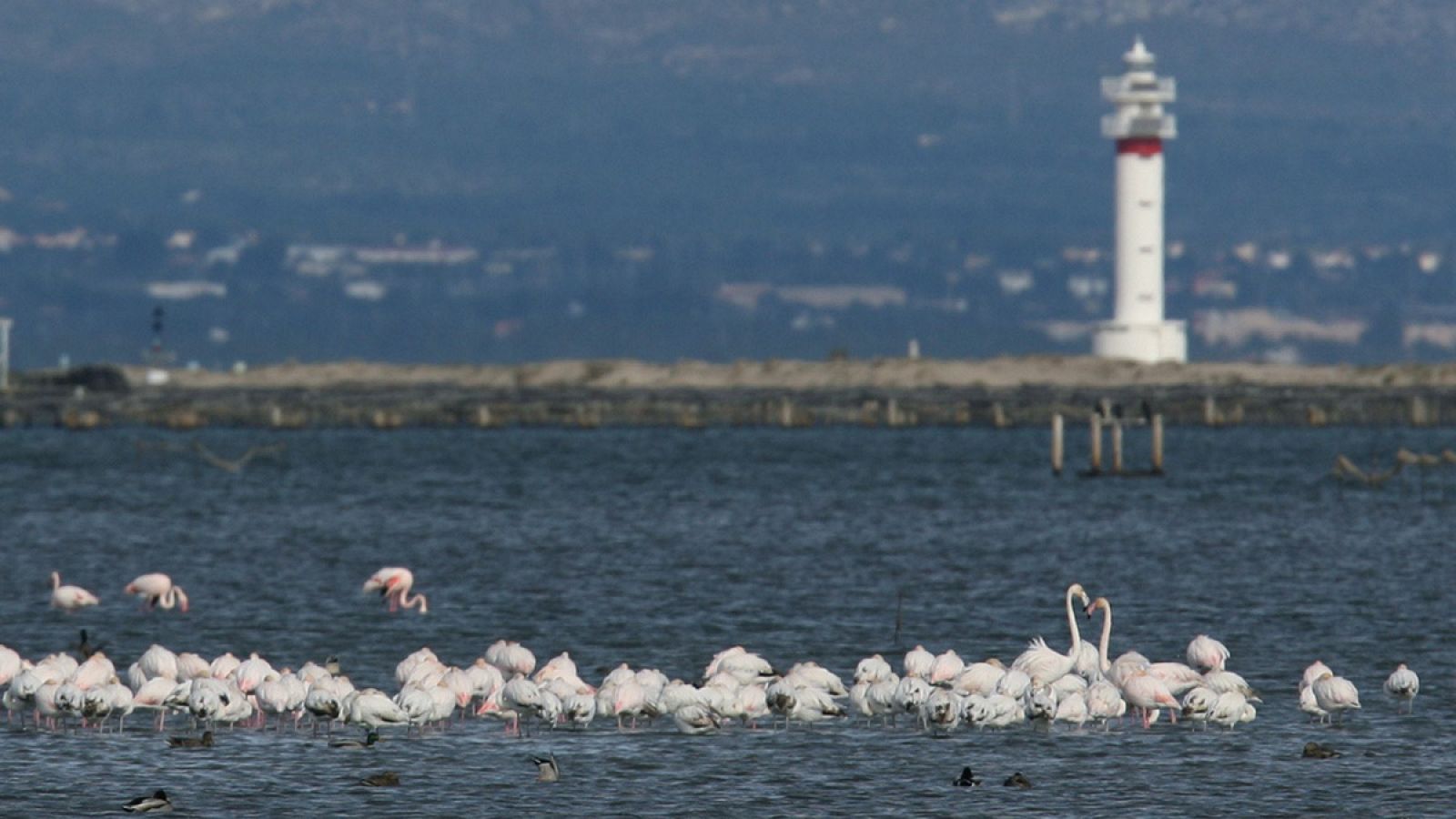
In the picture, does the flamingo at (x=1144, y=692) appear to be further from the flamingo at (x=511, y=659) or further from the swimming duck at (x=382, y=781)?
the swimming duck at (x=382, y=781)

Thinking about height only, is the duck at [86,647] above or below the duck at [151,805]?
above

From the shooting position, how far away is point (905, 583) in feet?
150

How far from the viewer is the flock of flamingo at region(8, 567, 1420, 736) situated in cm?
2636

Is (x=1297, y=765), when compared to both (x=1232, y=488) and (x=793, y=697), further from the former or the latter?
(x=1232, y=488)

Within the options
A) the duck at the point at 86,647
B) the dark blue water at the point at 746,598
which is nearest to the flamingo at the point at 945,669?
the dark blue water at the point at 746,598

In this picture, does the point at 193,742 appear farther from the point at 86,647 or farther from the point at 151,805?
the point at 86,647

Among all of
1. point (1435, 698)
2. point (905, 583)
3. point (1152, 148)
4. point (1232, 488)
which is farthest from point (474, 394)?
point (1435, 698)

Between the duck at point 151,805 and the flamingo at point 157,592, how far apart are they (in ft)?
55.8

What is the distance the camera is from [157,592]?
39969 millimetres

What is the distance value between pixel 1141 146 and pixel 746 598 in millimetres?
86779

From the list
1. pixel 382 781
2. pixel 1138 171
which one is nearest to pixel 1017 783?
pixel 382 781

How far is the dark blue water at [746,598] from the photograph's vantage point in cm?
2419

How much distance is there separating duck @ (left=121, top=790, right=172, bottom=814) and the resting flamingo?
55.5 ft

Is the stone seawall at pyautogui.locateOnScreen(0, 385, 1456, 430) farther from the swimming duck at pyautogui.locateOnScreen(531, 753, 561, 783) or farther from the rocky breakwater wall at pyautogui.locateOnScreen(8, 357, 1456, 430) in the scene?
the swimming duck at pyautogui.locateOnScreen(531, 753, 561, 783)
